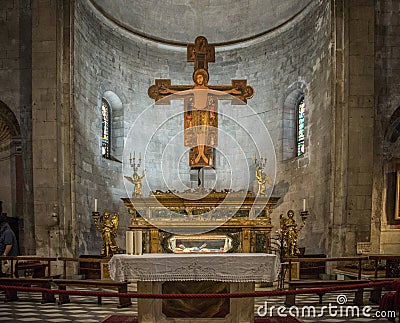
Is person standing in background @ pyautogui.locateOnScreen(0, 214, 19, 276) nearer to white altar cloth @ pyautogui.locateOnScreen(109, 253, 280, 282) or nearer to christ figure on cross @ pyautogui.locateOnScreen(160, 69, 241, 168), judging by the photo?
christ figure on cross @ pyautogui.locateOnScreen(160, 69, 241, 168)

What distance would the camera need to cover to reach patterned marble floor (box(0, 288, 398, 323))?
23.4 feet

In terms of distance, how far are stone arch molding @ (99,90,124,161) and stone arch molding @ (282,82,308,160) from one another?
229 inches

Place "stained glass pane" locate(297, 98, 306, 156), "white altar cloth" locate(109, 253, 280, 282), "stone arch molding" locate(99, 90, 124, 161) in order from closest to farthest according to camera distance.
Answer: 1. "white altar cloth" locate(109, 253, 280, 282)
2. "stained glass pane" locate(297, 98, 306, 156)
3. "stone arch molding" locate(99, 90, 124, 161)

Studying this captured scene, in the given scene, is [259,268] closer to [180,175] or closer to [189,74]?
[180,175]

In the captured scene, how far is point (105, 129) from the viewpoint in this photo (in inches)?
637

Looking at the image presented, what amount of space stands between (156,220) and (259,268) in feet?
16.1

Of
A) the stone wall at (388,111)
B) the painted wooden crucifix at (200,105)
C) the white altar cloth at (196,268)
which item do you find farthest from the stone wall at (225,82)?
the white altar cloth at (196,268)

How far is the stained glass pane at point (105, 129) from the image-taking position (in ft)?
A: 51.8

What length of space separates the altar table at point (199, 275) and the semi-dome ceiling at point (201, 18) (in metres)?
11.8

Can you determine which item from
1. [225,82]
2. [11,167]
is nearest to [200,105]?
[11,167]

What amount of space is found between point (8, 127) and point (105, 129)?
11.5 feet

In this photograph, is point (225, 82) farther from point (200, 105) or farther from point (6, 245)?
point (6, 245)

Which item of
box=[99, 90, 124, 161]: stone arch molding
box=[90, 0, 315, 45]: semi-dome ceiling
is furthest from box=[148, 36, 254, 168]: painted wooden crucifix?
box=[90, 0, 315, 45]: semi-dome ceiling

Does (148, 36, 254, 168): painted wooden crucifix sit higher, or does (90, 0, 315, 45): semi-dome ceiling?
(90, 0, 315, 45): semi-dome ceiling
